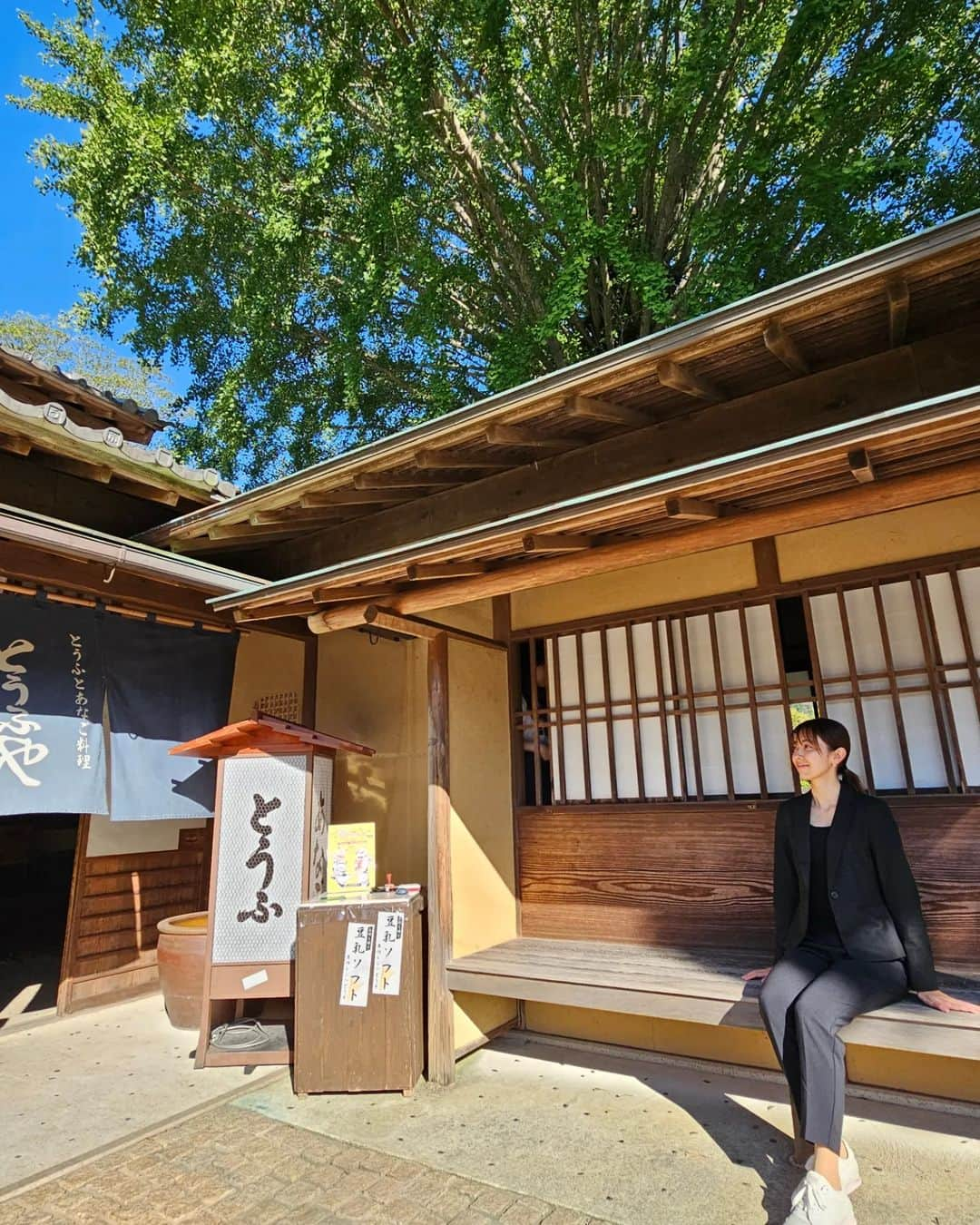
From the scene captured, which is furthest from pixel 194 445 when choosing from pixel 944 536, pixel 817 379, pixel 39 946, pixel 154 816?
pixel 944 536

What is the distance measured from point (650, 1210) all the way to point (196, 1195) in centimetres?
172

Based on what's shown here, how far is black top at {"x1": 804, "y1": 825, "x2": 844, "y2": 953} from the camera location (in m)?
2.75

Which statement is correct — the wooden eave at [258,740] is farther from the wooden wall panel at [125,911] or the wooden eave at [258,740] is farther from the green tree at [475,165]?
the green tree at [475,165]

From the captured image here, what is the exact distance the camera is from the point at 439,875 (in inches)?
146

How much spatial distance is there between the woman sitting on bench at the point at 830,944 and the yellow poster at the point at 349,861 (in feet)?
6.84

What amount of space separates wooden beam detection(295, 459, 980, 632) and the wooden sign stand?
94cm

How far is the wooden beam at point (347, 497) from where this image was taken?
15.8ft

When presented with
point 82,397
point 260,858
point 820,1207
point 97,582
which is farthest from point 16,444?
point 820,1207

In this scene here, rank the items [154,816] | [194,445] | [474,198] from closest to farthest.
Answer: [154,816] → [474,198] → [194,445]

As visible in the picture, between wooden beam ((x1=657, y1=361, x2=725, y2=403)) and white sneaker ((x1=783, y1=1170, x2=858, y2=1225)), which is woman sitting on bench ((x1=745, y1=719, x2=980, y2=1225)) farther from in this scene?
wooden beam ((x1=657, y1=361, x2=725, y2=403))

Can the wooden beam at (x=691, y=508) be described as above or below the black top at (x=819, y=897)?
above

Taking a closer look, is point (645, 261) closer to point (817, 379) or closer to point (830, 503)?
point (817, 379)

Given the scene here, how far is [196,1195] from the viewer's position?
2613mm

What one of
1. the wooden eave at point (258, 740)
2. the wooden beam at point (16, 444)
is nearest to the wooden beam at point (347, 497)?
the wooden eave at point (258, 740)
